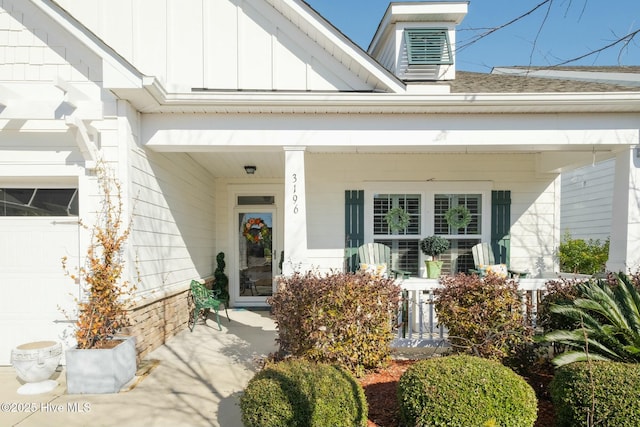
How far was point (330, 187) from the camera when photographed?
656 cm

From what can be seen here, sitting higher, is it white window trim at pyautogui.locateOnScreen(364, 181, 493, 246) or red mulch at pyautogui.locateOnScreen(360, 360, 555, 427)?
white window trim at pyautogui.locateOnScreen(364, 181, 493, 246)

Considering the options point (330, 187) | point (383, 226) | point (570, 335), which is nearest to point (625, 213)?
point (570, 335)

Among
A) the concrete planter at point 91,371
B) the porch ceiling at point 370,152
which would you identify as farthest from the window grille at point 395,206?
the concrete planter at point 91,371

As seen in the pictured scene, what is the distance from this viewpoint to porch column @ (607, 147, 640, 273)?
190 inches

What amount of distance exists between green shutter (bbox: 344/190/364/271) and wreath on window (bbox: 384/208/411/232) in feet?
1.56

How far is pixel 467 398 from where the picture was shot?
8.54 ft

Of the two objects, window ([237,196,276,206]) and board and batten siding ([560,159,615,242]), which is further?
board and batten siding ([560,159,615,242])

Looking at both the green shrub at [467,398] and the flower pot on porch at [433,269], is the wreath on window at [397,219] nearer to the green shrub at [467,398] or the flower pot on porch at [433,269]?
the flower pot on porch at [433,269]

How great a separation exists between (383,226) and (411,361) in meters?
2.65

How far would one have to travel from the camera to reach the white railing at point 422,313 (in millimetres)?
4219

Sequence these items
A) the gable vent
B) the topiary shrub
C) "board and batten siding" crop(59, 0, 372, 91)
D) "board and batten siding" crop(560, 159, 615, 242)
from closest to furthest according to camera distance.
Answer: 1. "board and batten siding" crop(59, 0, 372, 91)
2. the gable vent
3. the topiary shrub
4. "board and batten siding" crop(560, 159, 615, 242)

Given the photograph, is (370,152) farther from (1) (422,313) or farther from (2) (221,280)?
(2) (221,280)

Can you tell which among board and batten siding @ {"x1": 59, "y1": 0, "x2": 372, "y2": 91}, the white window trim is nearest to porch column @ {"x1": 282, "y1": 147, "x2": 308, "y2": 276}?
board and batten siding @ {"x1": 59, "y1": 0, "x2": 372, "y2": 91}

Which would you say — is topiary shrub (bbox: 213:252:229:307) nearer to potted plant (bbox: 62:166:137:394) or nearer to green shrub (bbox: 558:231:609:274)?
potted plant (bbox: 62:166:137:394)
